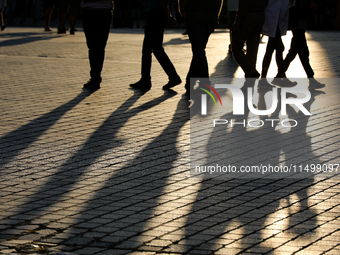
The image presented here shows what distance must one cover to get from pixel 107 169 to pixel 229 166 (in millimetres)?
995

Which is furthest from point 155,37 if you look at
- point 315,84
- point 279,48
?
point 315,84

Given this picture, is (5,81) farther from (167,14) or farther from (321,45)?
(321,45)

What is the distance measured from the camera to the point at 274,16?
836cm

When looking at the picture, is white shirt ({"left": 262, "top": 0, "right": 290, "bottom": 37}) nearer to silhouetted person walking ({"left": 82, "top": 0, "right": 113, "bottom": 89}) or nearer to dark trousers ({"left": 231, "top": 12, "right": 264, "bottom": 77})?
dark trousers ({"left": 231, "top": 12, "right": 264, "bottom": 77})

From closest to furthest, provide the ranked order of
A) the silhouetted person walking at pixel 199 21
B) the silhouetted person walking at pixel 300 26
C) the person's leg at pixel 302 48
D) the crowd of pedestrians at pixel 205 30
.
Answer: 1. the silhouetted person walking at pixel 199 21
2. the crowd of pedestrians at pixel 205 30
3. the silhouetted person walking at pixel 300 26
4. the person's leg at pixel 302 48

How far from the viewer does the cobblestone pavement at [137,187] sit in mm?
3389

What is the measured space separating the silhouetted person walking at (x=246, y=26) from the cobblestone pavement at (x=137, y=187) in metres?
0.95

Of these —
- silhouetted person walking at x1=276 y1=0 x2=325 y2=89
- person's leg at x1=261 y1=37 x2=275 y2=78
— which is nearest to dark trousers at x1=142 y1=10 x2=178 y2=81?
person's leg at x1=261 y1=37 x2=275 y2=78

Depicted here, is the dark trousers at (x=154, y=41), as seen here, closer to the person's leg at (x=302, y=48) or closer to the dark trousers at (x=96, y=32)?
the dark trousers at (x=96, y=32)

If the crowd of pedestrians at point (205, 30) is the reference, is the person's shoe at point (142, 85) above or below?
below

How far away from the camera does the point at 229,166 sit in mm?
4887

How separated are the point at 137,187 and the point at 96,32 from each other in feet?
15.6

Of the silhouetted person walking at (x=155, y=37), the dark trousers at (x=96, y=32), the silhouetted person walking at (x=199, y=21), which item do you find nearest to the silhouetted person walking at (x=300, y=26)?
the silhouetted person walking at (x=199, y=21)

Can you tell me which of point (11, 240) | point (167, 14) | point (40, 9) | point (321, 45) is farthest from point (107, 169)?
point (40, 9)
